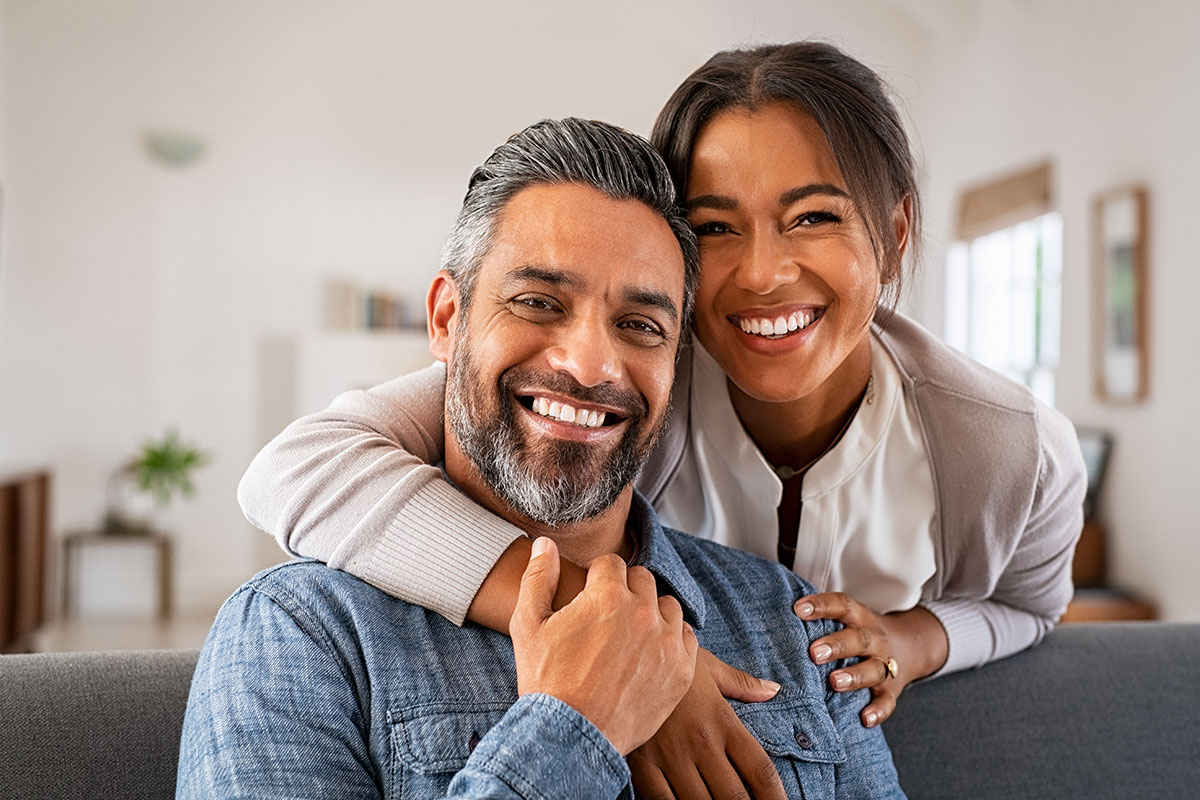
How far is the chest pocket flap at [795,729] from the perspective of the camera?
4.50 ft

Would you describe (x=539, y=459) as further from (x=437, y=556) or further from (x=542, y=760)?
(x=542, y=760)

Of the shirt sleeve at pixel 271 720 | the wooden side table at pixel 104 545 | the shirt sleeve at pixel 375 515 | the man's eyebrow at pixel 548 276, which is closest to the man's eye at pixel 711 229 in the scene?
the man's eyebrow at pixel 548 276

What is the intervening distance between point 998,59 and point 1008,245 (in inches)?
36.6

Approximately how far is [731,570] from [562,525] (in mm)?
276

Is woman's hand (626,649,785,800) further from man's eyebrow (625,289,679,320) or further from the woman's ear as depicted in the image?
the woman's ear

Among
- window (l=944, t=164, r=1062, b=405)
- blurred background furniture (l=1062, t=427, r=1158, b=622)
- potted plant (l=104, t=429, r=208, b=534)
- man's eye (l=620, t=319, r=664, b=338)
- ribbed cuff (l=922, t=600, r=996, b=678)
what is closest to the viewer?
man's eye (l=620, t=319, r=664, b=338)

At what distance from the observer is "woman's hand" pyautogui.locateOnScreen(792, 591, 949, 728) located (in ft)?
4.93

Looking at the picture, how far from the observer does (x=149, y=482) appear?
6293 millimetres

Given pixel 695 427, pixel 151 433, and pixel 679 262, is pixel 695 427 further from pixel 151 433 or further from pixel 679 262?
pixel 151 433

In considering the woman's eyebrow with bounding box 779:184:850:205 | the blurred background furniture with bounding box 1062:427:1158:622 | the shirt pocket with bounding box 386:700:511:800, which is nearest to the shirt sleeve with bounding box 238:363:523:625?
the shirt pocket with bounding box 386:700:511:800

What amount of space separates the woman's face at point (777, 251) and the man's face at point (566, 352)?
0.34 feet

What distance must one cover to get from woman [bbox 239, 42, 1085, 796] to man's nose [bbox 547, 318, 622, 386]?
199mm

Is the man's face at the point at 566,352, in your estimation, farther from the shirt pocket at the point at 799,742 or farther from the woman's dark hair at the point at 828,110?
the shirt pocket at the point at 799,742

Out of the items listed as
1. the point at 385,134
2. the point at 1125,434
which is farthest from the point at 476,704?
A: the point at 385,134
